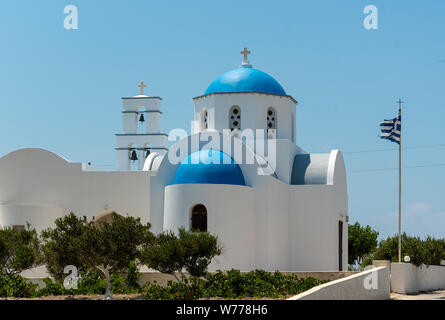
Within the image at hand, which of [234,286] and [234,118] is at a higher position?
[234,118]

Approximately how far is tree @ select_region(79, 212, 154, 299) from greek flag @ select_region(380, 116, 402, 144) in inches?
376

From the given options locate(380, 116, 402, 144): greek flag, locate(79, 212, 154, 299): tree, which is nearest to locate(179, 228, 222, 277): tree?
locate(79, 212, 154, 299): tree

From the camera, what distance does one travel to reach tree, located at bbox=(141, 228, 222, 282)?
67.3 ft

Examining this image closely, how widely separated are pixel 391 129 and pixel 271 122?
597 cm

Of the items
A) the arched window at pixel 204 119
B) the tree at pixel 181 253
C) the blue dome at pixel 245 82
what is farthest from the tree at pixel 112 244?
the blue dome at pixel 245 82

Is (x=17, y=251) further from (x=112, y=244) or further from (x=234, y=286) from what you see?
(x=234, y=286)

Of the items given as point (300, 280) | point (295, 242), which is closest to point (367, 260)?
point (295, 242)

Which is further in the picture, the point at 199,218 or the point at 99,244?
the point at 199,218

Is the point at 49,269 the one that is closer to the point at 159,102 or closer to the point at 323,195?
the point at 323,195

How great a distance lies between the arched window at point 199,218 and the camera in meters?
26.4

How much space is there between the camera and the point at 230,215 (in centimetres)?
2628

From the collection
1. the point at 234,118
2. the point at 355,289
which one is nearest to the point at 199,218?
the point at 234,118

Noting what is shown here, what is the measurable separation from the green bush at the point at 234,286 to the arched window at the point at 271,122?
358 inches

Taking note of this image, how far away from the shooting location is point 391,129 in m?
25.9
